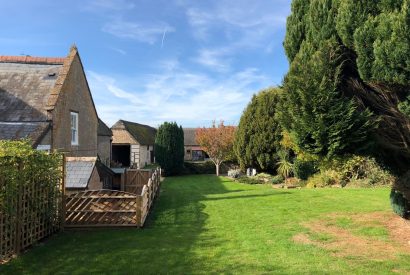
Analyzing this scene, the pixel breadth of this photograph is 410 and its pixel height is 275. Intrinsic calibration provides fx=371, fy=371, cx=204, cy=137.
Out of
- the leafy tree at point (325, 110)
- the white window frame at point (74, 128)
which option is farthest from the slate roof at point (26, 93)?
the leafy tree at point (325, 110)

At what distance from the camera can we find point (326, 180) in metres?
23.2

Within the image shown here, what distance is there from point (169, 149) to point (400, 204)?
27.6m

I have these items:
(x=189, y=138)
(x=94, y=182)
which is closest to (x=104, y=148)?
(x=94, y=182)

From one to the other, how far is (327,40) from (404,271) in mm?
4925

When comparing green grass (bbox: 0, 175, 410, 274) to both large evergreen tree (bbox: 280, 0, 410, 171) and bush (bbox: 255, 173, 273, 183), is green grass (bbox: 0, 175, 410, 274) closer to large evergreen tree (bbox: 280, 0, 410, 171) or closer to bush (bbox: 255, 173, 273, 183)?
large evergreen tree (bbox: 280, 0, 410, 171)

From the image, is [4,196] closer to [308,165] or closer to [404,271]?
[404,271]

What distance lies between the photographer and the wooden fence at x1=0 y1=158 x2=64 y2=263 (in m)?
7.80

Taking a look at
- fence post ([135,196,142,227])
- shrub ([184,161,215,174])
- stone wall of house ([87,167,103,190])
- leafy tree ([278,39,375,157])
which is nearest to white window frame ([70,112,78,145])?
stone wall of house ([87,167,103,190])

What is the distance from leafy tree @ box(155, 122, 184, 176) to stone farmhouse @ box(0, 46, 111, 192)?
626 inches

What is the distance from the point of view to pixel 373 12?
774 cm

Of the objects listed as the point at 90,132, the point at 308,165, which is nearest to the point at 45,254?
the point at 90,132

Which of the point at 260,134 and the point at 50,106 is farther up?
the point at 260,134

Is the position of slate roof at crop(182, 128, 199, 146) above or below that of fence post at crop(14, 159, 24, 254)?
above

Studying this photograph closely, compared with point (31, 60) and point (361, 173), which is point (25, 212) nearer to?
point (31, 60)
